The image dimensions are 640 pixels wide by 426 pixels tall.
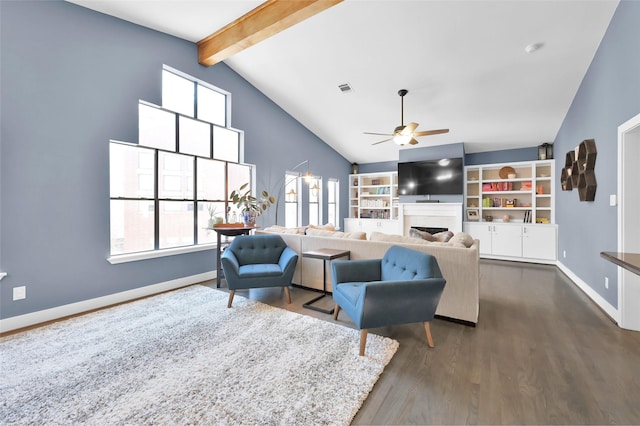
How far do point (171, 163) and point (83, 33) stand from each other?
1685 mm

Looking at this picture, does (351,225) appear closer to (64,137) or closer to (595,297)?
(595,297)

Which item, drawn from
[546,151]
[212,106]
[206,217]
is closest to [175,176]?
[206,217]

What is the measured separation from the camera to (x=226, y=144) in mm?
4855

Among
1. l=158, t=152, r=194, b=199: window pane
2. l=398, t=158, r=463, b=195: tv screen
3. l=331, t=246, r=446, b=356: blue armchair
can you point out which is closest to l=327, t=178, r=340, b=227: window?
l=398, t=158, r=463, b=195: tv screen

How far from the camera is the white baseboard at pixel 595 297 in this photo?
2.87 metres

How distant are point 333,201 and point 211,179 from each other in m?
4.20

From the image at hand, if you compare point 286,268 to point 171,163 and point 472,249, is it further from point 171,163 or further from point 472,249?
point 171,163

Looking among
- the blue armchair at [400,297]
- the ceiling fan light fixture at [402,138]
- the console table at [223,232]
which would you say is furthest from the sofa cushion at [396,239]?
the console table at [223,232]

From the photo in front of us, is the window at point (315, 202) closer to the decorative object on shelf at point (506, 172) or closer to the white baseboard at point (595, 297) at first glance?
the decorative object on shelf at point (506, 172)

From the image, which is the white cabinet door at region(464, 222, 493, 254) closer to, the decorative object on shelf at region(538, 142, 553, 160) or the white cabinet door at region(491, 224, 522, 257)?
the white cabinet door at region(491, 224, 522, 257)

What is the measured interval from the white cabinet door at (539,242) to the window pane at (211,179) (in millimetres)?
6272

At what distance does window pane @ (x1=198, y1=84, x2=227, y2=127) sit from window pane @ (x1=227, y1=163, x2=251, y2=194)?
0.76 meters

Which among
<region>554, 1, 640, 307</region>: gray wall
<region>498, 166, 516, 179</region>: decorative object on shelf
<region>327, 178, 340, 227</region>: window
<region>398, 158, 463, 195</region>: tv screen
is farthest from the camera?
<region>327, 178, 340, 227</region>: window

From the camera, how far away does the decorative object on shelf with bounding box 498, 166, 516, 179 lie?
21.2 ft
